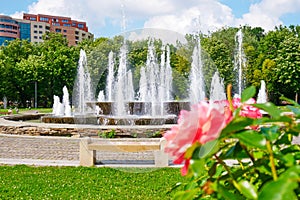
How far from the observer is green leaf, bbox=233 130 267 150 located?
0.94 m

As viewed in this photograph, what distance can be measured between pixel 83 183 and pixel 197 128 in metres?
6.10

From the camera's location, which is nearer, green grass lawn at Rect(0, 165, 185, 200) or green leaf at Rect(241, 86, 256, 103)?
green leaf at Rect(241, 86, 256, 103)

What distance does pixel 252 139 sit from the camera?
0.95 m

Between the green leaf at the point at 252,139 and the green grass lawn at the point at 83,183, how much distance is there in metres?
4.98

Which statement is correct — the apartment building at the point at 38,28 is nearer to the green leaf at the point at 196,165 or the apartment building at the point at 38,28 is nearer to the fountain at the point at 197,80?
the fountain at the point at 197,80

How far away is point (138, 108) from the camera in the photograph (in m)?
16.7

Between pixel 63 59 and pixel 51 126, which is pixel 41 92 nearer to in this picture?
pixel 63 59

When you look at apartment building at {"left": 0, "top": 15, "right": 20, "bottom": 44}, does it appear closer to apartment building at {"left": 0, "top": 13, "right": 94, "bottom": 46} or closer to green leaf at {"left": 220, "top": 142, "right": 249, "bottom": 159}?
apartment building at {"left": 0, "top": 13, "right": 94, "bottom": 46}

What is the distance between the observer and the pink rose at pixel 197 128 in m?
0.99

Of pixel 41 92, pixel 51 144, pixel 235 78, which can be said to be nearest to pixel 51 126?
pixel 51 144

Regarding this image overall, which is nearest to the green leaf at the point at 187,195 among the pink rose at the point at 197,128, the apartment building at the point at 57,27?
the pink rose at the point at 197,128

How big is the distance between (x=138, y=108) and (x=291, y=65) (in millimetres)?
28466

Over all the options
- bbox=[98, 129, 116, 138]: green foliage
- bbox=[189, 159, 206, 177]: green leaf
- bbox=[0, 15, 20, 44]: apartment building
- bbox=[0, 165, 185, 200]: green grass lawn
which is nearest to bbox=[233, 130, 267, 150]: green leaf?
bbox=[189, 159, 206, 177]: green leaf

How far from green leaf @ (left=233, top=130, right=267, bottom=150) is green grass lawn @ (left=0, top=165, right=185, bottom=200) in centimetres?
498
